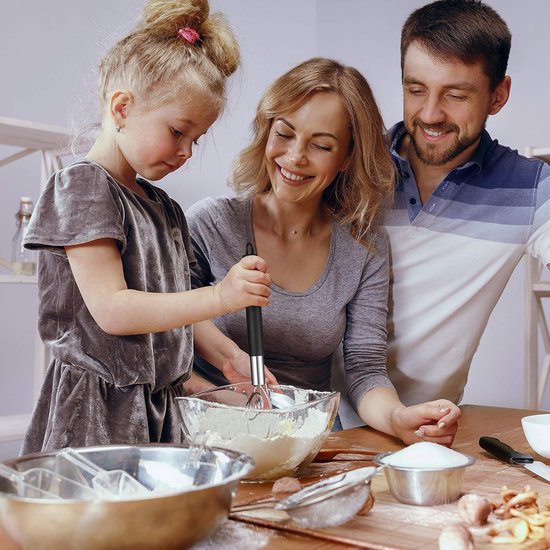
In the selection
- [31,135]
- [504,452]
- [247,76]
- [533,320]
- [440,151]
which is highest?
[247,76]

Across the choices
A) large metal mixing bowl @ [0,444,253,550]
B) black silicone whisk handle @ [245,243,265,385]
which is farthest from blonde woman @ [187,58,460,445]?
large metal mixing bowl @ [0,444,253,550]

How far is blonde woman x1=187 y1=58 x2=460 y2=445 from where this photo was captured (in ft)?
5.09

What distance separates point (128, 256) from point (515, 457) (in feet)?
2.08

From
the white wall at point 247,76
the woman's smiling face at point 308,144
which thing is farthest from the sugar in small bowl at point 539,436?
A: the white wall at point 247,76

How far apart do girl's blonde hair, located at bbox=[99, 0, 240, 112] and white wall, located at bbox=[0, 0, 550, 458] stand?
88 cm

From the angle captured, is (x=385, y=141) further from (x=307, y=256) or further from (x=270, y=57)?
(x=270, y=57)

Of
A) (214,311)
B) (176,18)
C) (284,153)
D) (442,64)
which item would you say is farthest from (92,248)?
(442,64)

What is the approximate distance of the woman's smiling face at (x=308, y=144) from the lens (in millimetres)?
1539

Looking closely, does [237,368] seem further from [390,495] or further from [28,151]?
[28,151]

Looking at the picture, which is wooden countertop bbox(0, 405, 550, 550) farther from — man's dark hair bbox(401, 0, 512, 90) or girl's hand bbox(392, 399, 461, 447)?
man's dark hair bbox(401, 0, 512, 90)

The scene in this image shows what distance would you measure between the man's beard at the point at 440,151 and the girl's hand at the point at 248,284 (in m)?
0.88

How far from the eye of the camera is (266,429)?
931 mm

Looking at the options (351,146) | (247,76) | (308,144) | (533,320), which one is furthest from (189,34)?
(247,76)

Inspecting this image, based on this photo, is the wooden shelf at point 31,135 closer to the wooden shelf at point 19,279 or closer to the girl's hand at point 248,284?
the wooden shelf at point 19,279
